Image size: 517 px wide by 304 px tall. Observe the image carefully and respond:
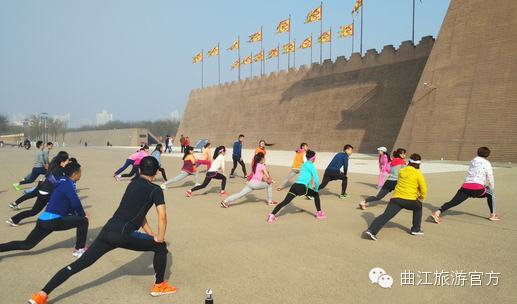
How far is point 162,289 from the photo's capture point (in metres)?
3.93

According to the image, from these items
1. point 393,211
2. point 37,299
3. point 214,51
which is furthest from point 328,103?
point 37,299

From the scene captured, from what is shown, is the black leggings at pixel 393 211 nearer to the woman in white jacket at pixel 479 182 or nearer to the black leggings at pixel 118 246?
the woman in white jacket at pixel 479 182

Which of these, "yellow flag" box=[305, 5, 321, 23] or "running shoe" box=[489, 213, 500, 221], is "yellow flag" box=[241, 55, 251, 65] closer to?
"yellow flag" box=[305, 5, 321, 23]

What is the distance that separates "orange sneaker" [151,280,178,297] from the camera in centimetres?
389

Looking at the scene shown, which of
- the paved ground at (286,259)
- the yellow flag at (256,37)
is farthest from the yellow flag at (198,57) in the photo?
the paved ground at (286,259)

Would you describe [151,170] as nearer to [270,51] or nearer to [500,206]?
[500,206]

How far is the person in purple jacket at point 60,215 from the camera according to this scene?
4859 mm

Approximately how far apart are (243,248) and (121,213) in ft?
7.19

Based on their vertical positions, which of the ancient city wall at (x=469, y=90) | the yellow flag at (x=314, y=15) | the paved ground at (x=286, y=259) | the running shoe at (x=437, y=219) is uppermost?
the yellow flag at (x=314, y=15)

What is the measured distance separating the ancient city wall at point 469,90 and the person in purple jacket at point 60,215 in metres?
20.4

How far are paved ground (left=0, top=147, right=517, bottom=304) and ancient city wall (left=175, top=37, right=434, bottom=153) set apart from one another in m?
24.7

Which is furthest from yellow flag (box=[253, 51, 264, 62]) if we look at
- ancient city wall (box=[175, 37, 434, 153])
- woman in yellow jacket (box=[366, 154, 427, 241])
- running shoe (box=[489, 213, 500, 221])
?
woman in yellow jacket (box=[366, 154, 427, 241])

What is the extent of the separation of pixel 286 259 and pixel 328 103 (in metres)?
34.4

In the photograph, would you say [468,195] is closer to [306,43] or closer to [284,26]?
[306,43]
